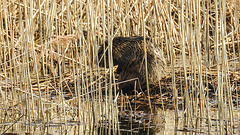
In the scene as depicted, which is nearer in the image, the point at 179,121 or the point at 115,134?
the point at 115,134

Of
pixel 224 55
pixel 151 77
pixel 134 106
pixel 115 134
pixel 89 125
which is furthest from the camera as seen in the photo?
pixel 151 77

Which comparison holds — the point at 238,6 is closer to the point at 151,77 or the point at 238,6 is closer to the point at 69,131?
the point at 69,131

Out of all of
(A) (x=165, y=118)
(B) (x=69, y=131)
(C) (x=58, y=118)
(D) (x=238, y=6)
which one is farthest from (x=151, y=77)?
(D) (x=238, y=6)

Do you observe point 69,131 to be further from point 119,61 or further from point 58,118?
point 119,61

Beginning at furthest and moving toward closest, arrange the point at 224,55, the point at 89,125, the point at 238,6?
the point at 89,125, the point at 224,55, the point at 238,6

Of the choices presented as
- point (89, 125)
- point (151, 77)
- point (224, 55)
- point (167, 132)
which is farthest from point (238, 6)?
point (151, 77)

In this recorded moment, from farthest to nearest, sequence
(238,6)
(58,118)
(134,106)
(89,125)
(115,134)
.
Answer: (134,106) < (58,118) < (89,125) < (115,134) < (238,6)

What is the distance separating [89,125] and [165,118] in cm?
69

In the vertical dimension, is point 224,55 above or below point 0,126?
above

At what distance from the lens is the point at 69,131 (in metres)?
2.95

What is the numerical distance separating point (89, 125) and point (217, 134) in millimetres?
914

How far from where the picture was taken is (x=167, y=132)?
9.55 ft

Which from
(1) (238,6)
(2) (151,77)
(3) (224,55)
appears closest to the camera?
(1) (238,6)

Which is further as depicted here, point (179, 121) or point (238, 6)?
point (179, 121)
